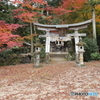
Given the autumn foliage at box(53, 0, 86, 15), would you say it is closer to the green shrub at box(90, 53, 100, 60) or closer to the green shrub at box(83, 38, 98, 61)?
the green shrub at box(83, 38, 98, 61)

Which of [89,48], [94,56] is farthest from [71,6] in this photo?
[94,56]

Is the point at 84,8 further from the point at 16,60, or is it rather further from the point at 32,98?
the point at 32,98

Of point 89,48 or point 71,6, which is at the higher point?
point 71,6

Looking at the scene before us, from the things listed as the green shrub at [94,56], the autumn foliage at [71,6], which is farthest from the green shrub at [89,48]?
the autumn foliage at [71,6]

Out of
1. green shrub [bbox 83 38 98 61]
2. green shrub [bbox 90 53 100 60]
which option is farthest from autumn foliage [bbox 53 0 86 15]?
green shrub [bbox 90 53 100 60]

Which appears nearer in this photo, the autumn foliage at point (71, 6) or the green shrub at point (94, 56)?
the green shrub at point (94, 56)

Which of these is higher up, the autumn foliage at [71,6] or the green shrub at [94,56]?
the autumn foliage at [71,6]

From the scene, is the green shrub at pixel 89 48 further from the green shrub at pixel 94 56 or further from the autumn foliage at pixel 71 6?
the autumn foliage at pixel 71 6

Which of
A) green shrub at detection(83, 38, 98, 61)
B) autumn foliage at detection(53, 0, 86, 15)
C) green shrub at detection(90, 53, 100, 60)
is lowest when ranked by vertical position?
green shrub at detection(90, 53, 100, 60)

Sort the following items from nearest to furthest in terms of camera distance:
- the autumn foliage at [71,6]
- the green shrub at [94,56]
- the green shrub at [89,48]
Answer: the green shrub at [94,56], the green shrub at [89,48], the autumn foliage at [71,6]

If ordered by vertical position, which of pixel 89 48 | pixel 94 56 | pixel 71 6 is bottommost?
pixel 94 56

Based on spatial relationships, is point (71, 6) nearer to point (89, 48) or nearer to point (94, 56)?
point (89, 48)

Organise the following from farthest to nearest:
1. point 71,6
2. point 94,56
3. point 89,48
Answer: point 71,6, point 89,48, point 94,56

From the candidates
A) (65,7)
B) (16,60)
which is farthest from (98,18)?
(16,60)
